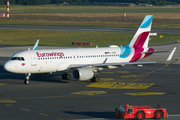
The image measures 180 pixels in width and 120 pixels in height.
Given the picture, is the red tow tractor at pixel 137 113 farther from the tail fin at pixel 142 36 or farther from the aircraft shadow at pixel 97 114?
the tail fin at pixel 142 36

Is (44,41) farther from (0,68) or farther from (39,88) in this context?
(39,88)

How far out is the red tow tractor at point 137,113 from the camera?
27438mm

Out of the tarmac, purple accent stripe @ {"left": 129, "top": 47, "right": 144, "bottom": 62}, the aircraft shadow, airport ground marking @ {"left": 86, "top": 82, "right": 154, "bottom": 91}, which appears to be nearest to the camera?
the aircraft shadow

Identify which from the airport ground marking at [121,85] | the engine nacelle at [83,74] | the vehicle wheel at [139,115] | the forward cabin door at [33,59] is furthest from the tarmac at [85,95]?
the forward cabin door at [33,59]

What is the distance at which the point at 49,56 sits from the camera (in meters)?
45.0

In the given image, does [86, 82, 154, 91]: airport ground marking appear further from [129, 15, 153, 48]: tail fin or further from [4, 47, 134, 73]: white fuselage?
[129, 15, 153, 48]: tail fin

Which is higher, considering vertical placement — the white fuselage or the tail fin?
the tail fin

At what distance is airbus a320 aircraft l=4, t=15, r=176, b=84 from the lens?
43.5 meters

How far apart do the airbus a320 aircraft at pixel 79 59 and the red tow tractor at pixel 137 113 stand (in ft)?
49.4

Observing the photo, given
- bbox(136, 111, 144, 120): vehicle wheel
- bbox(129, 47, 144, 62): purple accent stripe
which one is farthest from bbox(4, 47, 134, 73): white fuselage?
bbox(136, 111, 144, 120): vehicle wheel

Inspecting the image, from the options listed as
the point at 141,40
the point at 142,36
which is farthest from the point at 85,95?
the point at 142,36

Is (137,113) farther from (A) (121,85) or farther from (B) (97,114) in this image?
(A) (121,85)

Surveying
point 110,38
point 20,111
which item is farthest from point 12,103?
point 110,38

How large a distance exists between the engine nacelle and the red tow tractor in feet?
49.9
